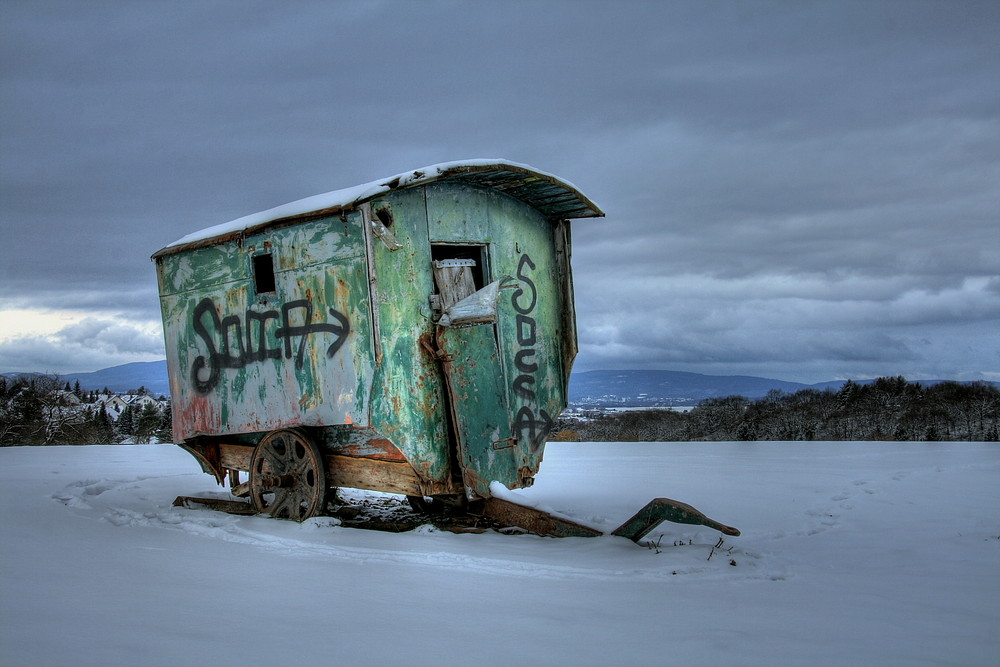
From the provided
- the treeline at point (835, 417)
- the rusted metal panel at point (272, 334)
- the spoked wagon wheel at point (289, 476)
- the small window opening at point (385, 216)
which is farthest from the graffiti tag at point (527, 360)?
the treeline at point (835, 417)

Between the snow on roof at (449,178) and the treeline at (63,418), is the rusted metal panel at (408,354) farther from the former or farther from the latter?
the treeline at (63,418)

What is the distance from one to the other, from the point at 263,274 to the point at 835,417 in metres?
12.8

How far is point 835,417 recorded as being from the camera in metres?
15.6

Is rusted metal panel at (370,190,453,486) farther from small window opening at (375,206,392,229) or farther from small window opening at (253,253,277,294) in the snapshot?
small window opening at (253,253,277,294)

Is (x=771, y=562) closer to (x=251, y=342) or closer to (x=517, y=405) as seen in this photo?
(x=517, y=405)

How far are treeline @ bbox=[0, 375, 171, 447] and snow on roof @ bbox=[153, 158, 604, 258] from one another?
36.8ft

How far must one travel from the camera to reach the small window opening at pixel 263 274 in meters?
7.45

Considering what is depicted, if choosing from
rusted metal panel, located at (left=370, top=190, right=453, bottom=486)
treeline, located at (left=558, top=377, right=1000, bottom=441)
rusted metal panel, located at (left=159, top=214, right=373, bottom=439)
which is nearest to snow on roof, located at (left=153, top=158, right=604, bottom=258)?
rusted metal panel, located at (left=159, top=214, right=373, bottom=439)

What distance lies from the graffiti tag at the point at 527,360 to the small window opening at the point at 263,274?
8.07 ft

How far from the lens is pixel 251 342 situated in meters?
7.46

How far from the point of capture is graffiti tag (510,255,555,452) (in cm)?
730

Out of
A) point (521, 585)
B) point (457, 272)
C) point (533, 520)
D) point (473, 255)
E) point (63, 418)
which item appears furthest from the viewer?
point (63, 418)

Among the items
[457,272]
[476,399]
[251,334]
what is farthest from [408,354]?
[251,334]

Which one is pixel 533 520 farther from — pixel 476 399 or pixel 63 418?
pixel 63 418
